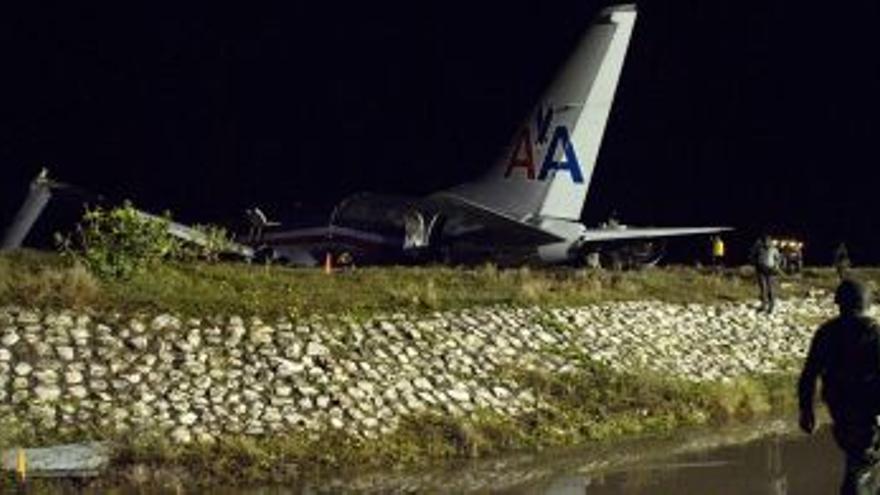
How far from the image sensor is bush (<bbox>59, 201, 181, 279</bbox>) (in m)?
20.8

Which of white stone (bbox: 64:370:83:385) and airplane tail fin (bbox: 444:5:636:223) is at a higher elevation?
airplane tail fin (bbox: 444:5:636:223)

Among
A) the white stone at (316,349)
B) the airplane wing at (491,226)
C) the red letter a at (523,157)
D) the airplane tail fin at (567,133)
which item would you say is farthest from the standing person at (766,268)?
the white stone at (316,349)

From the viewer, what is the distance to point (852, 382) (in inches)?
392

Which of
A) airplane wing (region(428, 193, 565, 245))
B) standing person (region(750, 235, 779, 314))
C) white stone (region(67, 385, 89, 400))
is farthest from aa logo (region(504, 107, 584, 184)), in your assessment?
white stone (region(67, 385, 89, 400))

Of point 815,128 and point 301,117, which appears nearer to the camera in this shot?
point 815,128

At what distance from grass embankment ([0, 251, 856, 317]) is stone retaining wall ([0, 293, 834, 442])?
469 mm

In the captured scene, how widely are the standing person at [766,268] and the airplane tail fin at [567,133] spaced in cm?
578

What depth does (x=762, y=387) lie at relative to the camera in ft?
76.1

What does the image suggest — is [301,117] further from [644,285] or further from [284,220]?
[644,285]

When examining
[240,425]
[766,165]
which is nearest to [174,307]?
[240,425]

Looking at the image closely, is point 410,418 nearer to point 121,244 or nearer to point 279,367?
point 279,367

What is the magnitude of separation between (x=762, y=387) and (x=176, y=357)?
35.8 feet

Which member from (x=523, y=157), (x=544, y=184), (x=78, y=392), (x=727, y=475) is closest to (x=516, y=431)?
(x=727, y=475)

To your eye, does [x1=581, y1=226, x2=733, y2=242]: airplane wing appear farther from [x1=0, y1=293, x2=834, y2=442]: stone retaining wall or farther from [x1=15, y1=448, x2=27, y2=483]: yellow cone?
[x1=15, y1=448, x2=27, y2=483]: yellow cone
